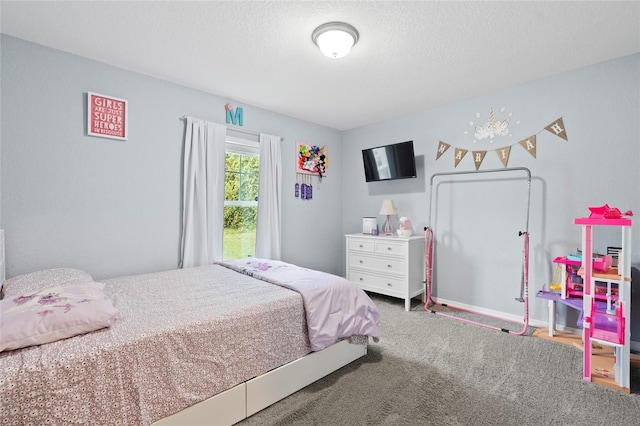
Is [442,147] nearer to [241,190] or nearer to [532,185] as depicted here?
[532,185]

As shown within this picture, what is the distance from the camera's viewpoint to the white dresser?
346 centimetres

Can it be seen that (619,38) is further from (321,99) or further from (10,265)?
(10,265)

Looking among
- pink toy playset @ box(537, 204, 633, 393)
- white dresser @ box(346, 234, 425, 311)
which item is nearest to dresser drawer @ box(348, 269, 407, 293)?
white dresser @ box(346, 234, 425, 311)

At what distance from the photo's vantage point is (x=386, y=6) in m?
1.85

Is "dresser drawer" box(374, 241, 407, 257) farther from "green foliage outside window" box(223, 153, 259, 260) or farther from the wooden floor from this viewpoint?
"green foliage outside window" box(223, 153, 259, 260)

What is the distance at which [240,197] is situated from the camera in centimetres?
368

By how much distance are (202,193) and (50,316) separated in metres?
1.90

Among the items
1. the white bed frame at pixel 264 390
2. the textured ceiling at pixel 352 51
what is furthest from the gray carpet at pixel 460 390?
the textured ceiling at pixel 352 51

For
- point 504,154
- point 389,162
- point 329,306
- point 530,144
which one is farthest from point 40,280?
point 530,144

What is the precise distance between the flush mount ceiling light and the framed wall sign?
185 centimetres

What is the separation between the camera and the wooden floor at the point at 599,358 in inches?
77.3

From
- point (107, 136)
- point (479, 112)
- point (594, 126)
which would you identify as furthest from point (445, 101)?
point (107, 136)

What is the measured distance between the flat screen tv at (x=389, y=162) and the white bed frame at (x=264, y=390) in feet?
7.69

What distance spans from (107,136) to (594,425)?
3.95 m
